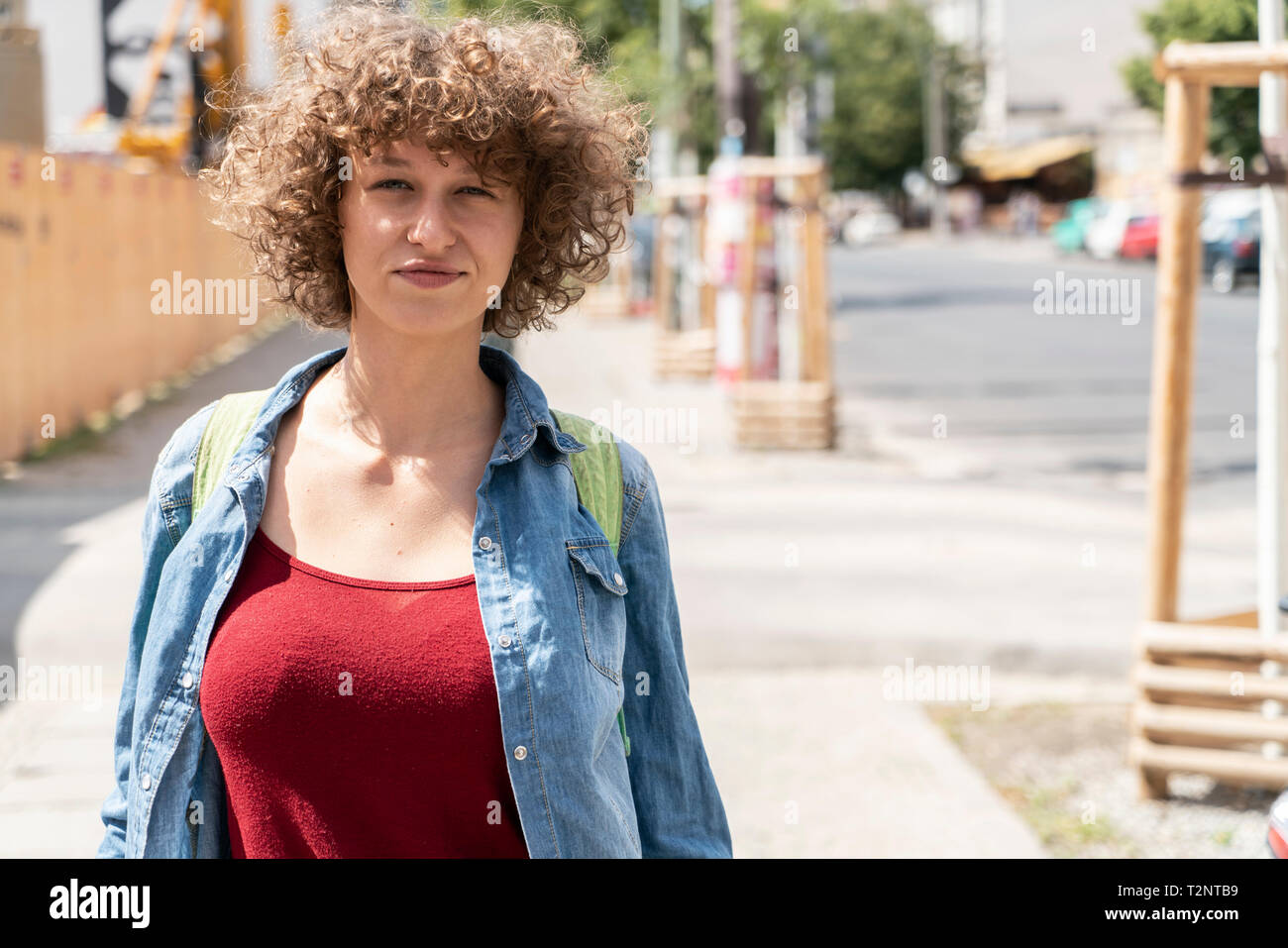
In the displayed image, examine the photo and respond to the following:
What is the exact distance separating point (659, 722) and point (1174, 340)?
3118 mm

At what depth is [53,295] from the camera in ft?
36.0

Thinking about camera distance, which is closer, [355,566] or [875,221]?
[355,566]

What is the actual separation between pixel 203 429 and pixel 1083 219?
37.8m

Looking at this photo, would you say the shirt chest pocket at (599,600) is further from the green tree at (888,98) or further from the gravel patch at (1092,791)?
the green tree at (888,98)

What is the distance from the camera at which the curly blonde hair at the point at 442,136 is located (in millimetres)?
1791

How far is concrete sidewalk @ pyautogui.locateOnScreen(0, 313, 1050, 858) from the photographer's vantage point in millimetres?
4336

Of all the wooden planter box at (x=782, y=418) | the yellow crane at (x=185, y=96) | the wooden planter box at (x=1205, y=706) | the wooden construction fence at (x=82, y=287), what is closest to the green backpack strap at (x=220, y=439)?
the wooden planter box at (x=1205, y=706)

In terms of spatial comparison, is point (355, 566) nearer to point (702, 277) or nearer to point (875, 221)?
point (702, 277)

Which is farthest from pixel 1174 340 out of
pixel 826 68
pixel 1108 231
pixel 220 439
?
pixel 1108 231

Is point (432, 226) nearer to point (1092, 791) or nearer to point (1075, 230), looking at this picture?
point (1092, 791)

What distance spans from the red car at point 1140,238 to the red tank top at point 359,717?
106ft

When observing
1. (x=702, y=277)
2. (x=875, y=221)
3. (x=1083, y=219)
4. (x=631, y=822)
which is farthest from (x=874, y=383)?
(x=875, y=221)

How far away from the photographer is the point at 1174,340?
14.9 feet

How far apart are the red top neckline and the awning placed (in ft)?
204
